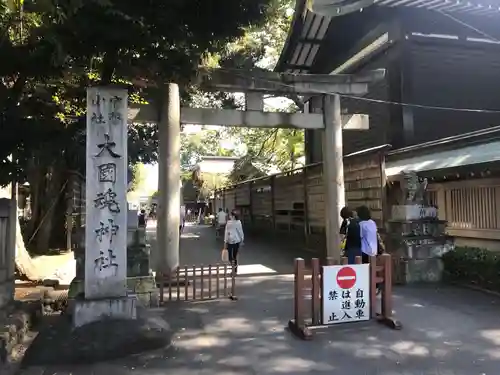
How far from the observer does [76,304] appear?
6.18 metres

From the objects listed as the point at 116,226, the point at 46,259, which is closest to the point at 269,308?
the point at 116,226

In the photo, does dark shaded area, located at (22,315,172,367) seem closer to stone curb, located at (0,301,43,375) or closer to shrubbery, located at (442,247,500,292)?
stone curb, located at (0,301,43,375)

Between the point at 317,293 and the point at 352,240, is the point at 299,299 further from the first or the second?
the point at 352,240

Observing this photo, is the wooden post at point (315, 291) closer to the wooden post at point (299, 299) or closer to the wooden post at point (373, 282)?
the wooden post at point (299, 299)

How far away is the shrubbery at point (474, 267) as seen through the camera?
882 cm

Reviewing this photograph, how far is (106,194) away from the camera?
6.46 meters

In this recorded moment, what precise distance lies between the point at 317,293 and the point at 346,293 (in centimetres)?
43

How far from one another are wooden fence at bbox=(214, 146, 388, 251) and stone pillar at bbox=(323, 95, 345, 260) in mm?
423

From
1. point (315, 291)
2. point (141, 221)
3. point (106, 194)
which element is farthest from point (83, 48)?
point (141, 221)

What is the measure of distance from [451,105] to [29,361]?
13.5m

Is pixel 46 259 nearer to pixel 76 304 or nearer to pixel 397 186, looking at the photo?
pixel 76 304

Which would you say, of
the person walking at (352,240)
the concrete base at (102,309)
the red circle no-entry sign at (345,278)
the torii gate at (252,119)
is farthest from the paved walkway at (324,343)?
the torii gate at (252,119)

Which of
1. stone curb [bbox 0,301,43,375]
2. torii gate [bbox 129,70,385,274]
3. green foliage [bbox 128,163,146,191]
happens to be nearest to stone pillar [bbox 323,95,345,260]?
torii gate [bbox 129,70,385,274]

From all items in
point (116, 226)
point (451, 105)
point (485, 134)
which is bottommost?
point (116, 226)
